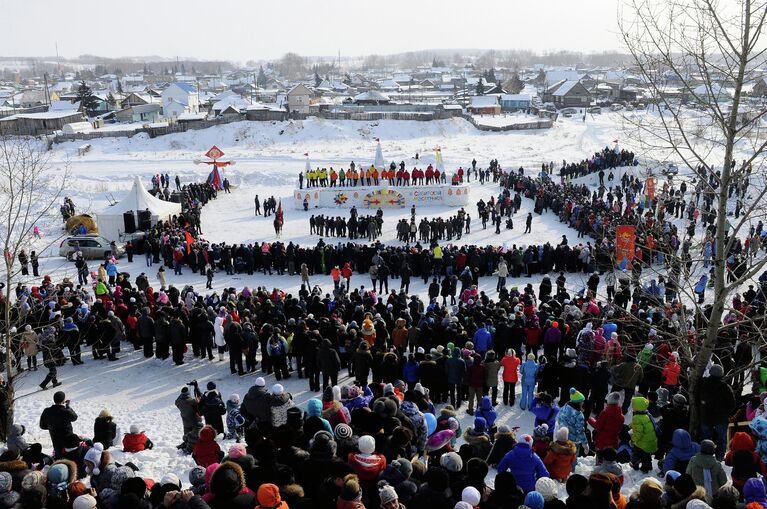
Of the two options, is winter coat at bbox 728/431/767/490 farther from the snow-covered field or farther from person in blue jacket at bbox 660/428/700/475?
the snow-covered field

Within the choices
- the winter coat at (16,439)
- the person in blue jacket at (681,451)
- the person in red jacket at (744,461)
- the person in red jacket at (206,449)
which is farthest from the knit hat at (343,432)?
the person in red jacket at (744,461)

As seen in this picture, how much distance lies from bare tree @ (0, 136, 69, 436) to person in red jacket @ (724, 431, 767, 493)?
883 centimetres

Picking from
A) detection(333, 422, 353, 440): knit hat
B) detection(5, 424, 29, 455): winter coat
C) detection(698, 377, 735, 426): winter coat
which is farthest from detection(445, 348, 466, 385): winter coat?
detection(5, 424, 29, 455): winter coat

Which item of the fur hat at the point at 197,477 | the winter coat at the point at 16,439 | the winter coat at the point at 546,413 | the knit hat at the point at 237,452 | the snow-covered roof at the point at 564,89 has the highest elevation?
the snow-covered roof at the point at 564,89

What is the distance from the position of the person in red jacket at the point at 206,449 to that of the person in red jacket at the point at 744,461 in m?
5.55

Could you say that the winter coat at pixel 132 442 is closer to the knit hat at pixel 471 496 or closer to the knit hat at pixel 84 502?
the knit hat at pixel 84 502

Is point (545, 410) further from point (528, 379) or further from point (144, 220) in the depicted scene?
point (144, 220)

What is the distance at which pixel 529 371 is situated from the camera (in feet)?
33.9

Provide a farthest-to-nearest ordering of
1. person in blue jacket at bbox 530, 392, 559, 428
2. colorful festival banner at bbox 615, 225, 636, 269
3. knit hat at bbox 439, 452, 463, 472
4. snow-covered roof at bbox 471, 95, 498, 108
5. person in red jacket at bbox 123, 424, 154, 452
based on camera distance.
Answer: snow-covered roof at bbox 471, 95, 498, 108
colorful festival banner at bbox 615, 225, 636, 269
person in blue jacket at bbox 530, 392, 559, 428
person in red jacket at bbox 123, 424, 154, 452
knit hat at bbox 439, 452, 463, 472

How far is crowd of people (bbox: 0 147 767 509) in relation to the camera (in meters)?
5.73

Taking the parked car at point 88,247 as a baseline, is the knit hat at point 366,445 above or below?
above

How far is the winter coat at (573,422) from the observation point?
7.97 m

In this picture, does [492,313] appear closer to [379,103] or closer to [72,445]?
[72,445]

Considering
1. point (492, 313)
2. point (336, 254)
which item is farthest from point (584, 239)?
point (492, 313)
